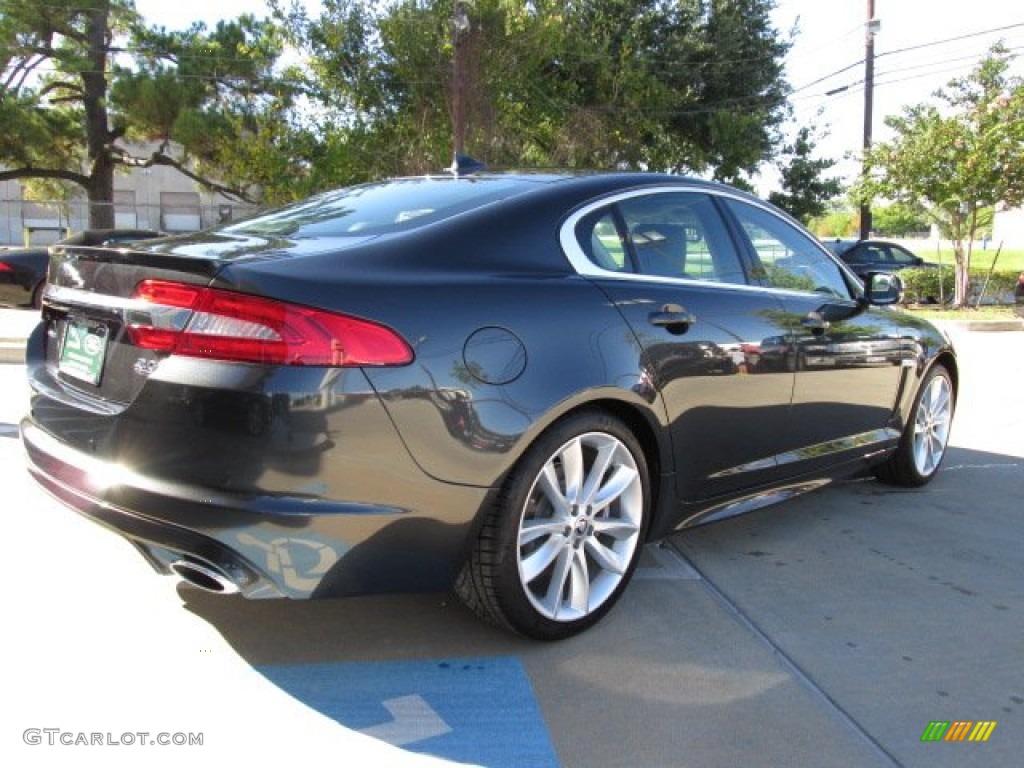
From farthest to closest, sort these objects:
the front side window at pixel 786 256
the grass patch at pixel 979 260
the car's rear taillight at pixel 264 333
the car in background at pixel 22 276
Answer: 1. the grass patch at pixel 979 260
2. the car in background at pixel 22 276
3. the front side window at pixel 786 256
4. the car's rear taillight at pixel 264 333

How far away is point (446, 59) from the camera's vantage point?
1758 cm

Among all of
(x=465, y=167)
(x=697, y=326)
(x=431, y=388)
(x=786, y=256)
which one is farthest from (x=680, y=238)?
(x=431, y=388)

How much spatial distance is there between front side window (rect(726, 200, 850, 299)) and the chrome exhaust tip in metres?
2.52

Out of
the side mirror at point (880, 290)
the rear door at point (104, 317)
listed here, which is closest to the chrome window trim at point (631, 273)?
the side mirror at point (880, 290)

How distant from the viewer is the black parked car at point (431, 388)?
2346 millimetres

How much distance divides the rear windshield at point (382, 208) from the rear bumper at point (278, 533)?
95 centimetres

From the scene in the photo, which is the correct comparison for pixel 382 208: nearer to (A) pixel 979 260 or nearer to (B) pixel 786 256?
(B) pixel 786 256

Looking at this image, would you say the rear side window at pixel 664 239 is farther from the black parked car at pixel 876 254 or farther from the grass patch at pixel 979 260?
the grass patch at pixel 979 260

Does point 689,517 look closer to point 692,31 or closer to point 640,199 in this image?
point 640,199

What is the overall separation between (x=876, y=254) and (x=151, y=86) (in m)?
18.1

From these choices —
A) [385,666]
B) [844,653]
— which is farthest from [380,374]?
[844,653]

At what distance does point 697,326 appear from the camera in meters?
3.31

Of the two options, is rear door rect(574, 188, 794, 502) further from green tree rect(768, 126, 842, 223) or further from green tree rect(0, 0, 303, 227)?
green tree rect(768, 126, 842, 223)

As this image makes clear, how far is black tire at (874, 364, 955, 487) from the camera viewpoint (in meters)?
4.88
